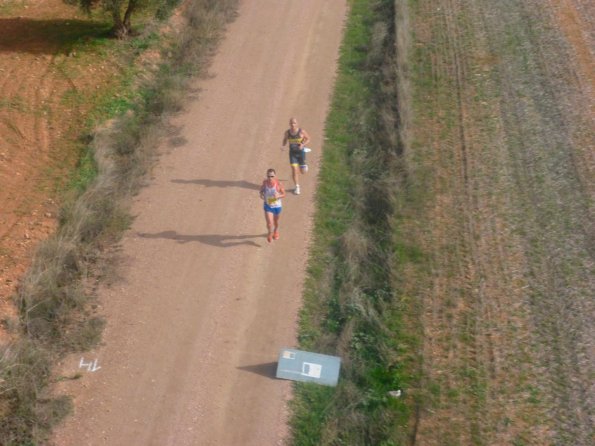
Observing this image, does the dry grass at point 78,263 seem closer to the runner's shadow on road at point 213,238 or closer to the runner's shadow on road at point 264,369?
the runner's shadow on road at point 213,238

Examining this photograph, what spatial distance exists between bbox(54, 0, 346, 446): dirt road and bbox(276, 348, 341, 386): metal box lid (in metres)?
0.23

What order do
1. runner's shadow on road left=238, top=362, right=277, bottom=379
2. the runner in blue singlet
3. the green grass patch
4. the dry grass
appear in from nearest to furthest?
1. the dry grass
2. the green grass patch
3. runner's shadow on road left=238, top=362, right=277, bottom=379
4. the runner in blue singlet

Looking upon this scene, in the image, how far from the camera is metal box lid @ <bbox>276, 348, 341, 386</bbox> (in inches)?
385

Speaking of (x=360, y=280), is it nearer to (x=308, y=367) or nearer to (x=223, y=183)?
(x=308, y=367)

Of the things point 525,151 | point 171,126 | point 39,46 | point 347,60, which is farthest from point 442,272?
point 39,46

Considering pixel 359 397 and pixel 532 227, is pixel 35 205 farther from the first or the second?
pixel 532 227

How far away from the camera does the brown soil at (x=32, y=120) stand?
40.0ft

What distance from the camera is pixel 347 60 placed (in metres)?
18.2

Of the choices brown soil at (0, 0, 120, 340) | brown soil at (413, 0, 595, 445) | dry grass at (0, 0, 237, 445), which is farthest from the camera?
brown soil at (0, 0, 120, 340)

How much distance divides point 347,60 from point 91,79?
6483 mm

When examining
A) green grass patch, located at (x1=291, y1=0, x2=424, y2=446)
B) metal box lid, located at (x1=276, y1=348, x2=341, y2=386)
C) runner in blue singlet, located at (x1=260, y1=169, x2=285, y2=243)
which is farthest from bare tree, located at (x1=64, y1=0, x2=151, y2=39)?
metal box lid, located at (x1=276, y1=348, x2=341, y2=386)

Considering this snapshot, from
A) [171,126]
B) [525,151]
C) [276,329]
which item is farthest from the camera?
[171,126]

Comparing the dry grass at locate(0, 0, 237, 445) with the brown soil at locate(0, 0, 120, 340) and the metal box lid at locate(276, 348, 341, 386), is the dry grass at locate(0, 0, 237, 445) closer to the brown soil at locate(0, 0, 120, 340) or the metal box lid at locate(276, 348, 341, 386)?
the brown soil at locate(0, 0, 120, 340)

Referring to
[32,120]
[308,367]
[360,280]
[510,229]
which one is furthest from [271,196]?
[32,120]
